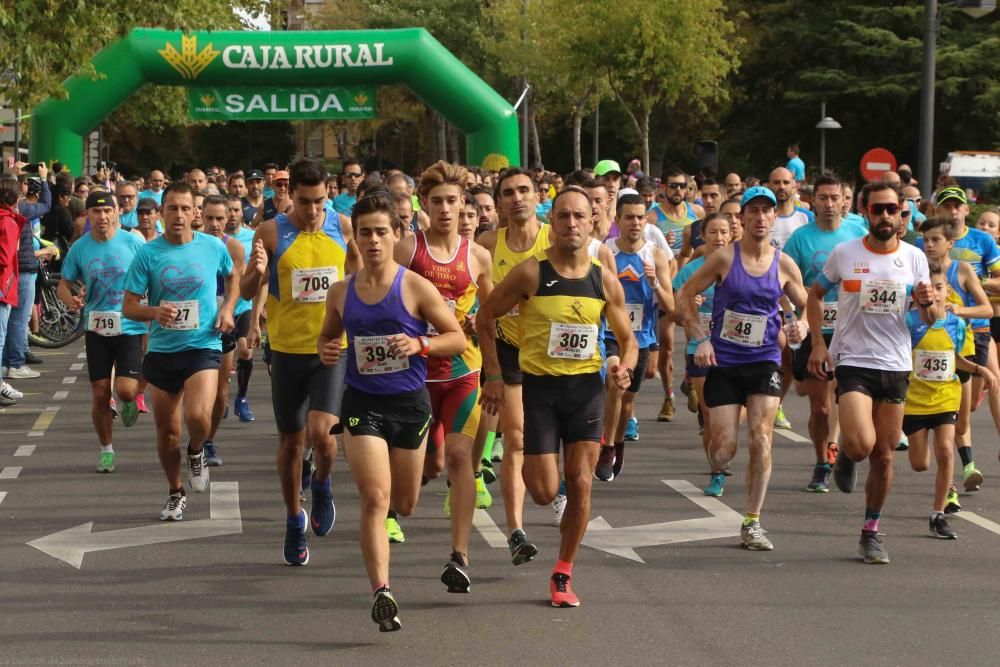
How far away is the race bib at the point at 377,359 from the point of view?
7.20 m

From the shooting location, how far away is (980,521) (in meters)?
9.71

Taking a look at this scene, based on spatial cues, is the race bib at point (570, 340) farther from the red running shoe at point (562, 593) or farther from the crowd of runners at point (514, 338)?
the red running shoe at point (562, 593)

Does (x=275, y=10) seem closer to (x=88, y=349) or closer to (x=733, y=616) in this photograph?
(x=88, y=349)

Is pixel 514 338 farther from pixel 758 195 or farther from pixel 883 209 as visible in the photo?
pixel 883 209

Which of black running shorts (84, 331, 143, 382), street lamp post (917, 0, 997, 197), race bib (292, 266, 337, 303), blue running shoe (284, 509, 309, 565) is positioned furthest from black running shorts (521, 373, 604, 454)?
street lamp post (917, 0, 997, 197)

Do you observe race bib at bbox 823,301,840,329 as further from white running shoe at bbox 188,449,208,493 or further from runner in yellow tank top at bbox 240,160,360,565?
white running shoe at bbox 188,449,208,493

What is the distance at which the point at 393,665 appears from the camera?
6391mm

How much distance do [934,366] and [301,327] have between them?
11.3 feet

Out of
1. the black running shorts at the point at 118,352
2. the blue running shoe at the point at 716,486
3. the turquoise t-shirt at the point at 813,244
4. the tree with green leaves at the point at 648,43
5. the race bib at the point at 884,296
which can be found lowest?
the blue running shoe at the point at 716,486

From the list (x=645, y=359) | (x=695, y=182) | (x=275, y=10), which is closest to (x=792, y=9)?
(x=275, y=10)

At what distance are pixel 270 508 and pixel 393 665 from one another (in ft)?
12.5

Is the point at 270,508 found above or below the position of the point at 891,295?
below

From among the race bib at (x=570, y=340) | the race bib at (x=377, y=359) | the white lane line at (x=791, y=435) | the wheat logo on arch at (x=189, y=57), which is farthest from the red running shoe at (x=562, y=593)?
the wheat logo on arch at (x=189, y=57)

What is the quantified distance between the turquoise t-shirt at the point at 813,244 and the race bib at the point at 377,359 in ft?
15.1
